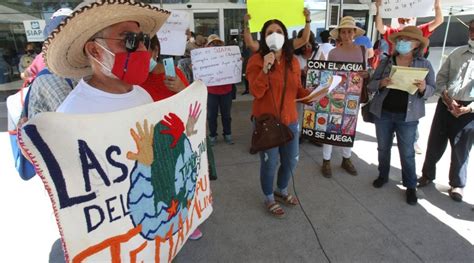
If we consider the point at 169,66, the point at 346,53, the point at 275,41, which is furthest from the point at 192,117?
the point at 346,53

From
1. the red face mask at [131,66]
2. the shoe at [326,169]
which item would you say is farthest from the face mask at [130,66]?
the shoe at [326,169]

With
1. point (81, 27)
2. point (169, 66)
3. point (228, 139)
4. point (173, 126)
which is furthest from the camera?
point (228, 139)

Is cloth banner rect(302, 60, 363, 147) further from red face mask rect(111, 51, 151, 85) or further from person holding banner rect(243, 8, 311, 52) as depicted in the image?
red face mask rect(111, 51, 151, 85)

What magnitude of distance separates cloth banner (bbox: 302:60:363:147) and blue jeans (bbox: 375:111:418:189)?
0.37 metres

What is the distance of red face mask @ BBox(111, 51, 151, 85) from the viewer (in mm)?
1440

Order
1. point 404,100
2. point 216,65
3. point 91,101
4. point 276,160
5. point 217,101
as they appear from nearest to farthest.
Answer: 1. point 91,101
2. point 276,160
3. point 404,100
4. point 216,65
5. point 217,101

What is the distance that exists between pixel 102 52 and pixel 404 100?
9.40ft

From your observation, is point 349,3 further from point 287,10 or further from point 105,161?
point 105,161

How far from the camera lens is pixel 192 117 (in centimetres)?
184

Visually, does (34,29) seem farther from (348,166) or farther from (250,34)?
(348,166)

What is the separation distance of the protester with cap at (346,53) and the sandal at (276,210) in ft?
3.58

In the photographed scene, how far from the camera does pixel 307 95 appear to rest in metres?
2.81

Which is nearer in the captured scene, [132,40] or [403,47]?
[132,40]

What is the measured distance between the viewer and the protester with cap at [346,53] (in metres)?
3.60
